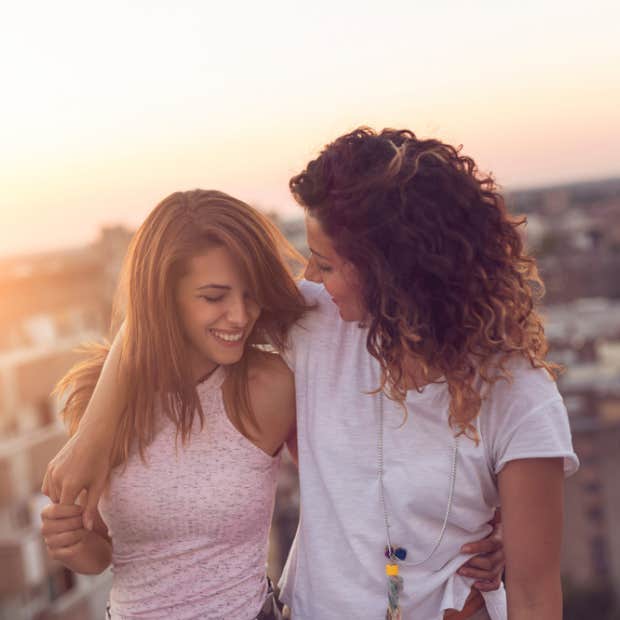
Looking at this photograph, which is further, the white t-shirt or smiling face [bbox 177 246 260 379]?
smiling face [bbox 177 246 260 379]

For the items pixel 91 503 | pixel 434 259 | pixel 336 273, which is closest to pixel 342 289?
pixel 336 273

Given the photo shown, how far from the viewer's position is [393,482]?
132 centimetres

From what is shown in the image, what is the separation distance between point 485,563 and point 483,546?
2 centimetres

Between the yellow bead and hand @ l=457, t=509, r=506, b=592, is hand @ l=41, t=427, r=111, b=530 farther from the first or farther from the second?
hand @ l=457, t=509, r=506, b=592

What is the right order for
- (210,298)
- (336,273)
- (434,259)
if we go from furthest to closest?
1. (210,298)
2. (336,273)
3. (434,259)

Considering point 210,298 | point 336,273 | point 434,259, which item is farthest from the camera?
point 210,298

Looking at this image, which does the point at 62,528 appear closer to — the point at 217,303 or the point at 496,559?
the point at 217,303

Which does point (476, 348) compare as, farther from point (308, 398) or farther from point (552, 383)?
point (308, 398)

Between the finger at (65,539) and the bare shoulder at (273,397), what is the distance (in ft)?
1.02

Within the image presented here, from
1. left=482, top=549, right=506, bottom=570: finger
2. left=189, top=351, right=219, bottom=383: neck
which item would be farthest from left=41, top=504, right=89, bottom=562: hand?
left=482, top=549, right=506, bottom=570: finger

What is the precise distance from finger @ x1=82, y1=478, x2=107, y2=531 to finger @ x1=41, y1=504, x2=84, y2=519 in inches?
0.5

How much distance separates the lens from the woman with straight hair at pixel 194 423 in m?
1.42

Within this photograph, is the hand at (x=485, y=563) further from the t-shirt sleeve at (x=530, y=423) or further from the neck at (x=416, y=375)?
the neck at (x=416, y=375)

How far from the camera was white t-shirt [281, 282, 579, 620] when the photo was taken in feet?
4.18
